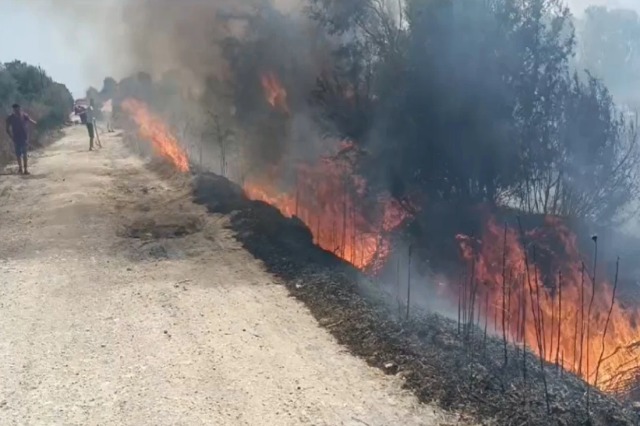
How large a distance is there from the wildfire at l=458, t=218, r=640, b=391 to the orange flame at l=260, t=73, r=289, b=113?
34.3 feet

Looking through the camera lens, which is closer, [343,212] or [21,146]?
[343,212]

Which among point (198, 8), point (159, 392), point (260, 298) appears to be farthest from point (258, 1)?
point (159, 392)

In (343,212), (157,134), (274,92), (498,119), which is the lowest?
(343,212)

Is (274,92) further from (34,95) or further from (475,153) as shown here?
(34,95)

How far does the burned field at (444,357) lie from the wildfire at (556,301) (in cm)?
311

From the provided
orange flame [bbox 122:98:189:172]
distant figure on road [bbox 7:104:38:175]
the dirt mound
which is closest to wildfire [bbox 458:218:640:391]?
the dirt mound

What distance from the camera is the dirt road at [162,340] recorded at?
18.4ft

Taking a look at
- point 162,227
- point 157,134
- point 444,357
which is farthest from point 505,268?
point 157,134

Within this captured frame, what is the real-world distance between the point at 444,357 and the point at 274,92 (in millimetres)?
18357

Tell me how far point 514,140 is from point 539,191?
4.68 feet

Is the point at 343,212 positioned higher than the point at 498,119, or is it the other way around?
the point at 498,119

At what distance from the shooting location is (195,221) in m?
13.3

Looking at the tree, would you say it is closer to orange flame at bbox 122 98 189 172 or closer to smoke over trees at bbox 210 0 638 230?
orange flame at bbox 122 98 189 172

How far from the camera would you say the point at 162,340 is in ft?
23.6
